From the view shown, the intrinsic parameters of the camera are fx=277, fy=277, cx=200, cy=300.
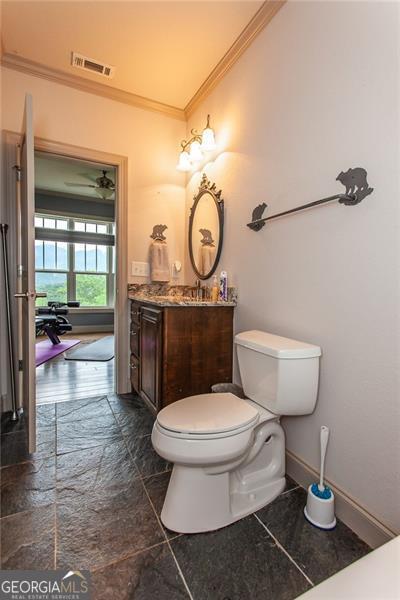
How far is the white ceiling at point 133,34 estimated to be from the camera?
63.9 inches

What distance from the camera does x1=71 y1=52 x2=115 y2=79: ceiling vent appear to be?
78.1 inches

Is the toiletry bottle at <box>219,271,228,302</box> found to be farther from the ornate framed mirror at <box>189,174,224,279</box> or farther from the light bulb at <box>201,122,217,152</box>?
the light bulb at <box>201,122,217,152</box>

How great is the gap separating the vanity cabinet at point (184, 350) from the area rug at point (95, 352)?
6.53ft

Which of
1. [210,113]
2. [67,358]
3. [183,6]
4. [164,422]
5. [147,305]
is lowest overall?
[67,358]

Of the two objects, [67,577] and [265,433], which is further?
[265,433]

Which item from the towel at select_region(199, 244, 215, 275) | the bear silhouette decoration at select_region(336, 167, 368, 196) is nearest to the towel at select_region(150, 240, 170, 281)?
the towel at select_region(199, 244, 215, 275)

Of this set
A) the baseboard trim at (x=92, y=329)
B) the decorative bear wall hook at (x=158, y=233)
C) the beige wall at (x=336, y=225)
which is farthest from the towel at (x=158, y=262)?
the baseboard trim at (x=92, y=329)

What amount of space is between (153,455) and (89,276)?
4.88m

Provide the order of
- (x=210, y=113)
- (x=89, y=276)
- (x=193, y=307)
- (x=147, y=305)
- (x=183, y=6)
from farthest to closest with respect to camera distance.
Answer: (x=89, y=276), (x=210, y=113), (x=147, y=305), (x=193, y=307), (x=183, y=6)

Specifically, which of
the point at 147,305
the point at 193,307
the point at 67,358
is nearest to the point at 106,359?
the point at 67,358

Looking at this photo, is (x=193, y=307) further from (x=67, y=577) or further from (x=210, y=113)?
(x=210, y=113)

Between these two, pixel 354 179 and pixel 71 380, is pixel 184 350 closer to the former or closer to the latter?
pixel 354 179

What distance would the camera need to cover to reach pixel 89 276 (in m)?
5.82

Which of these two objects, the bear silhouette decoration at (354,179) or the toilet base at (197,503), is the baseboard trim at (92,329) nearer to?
the toilet base at (197,503)
